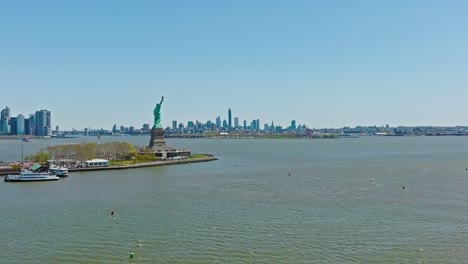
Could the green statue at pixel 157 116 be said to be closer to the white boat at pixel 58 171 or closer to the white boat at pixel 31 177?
the white boat at pixel 58 171

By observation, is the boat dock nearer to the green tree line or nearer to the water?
the green tree line

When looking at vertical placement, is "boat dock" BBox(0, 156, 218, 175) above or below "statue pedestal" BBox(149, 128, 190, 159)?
below

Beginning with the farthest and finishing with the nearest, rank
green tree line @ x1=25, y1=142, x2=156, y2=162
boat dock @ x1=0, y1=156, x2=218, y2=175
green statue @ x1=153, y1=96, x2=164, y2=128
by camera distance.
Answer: green statue @ x1=153, y1=96, x2=164, y2=128
green tree line @ x1=25, y1=142, x2=156, y2=162
boat dock @ x1=0, y1=156, x2=218, y2=175

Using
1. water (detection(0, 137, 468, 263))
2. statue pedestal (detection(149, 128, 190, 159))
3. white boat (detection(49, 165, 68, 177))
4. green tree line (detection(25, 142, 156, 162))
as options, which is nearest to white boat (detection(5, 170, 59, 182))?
water (detection(0, 137, 468, 263))

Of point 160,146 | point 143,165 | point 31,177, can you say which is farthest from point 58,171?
point 160,146

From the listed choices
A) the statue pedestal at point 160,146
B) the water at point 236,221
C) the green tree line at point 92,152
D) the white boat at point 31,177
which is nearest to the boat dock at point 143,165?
the green tree line at point 92,152

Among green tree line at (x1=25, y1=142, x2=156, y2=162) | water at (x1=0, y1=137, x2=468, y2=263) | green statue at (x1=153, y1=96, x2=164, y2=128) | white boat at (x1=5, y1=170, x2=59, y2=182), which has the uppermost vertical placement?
green statue at (x1=153, y1=96, x2=164, y2=128)

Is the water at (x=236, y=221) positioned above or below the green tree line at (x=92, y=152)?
below

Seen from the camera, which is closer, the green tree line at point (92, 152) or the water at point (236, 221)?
the water at point (236, 221)

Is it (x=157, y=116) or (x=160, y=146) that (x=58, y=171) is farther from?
(x=157, y=116)

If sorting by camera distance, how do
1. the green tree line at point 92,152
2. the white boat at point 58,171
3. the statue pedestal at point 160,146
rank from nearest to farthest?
the white boat at point 58,171
the green tree line at point 92,152
the statue pedestal at point 160,146
